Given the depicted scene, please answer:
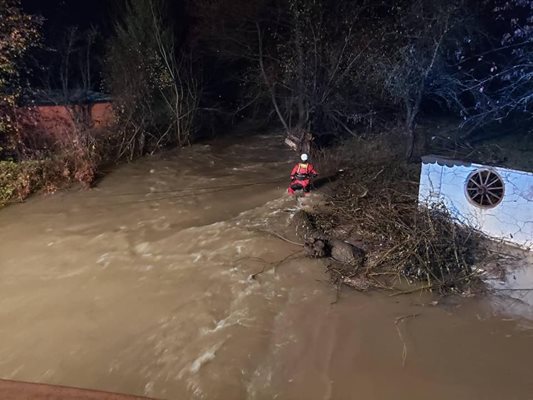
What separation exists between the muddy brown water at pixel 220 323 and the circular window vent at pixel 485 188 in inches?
70.7

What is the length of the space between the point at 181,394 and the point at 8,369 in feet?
7.06

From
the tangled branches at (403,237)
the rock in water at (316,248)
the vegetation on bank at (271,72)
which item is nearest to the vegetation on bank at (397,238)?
the tangled branches at (403,237)

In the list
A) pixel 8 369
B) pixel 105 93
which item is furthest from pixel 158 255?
pixel 105 93

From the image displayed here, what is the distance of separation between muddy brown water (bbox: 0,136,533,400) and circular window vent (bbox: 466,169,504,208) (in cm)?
180

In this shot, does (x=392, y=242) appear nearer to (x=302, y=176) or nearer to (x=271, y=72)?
(x=302, y=176)

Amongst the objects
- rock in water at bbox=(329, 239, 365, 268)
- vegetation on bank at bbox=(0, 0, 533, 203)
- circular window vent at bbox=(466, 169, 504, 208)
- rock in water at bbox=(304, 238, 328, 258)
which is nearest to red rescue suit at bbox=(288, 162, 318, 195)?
rock in water at bbox=(304, 238, 328, 258)

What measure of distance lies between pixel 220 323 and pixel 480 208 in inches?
190

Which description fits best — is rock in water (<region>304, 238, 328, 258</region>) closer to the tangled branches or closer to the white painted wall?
the tangled branches

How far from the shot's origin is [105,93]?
15.2 meters

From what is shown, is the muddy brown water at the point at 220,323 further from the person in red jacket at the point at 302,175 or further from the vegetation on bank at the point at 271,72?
the vegetation on bank at the point at 271,72

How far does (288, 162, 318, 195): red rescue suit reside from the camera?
32.4ft

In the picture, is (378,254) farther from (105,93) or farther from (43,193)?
(105,93)

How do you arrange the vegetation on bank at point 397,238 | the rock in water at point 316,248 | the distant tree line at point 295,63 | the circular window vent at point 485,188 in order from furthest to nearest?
1. the distant tree line at point 295,63
2. the rock in water at point 316,248
3. the circular window vent at point 485,188
4. the vegetation on bank at point 397,238

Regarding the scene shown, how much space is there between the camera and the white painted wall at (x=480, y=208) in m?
7.29
